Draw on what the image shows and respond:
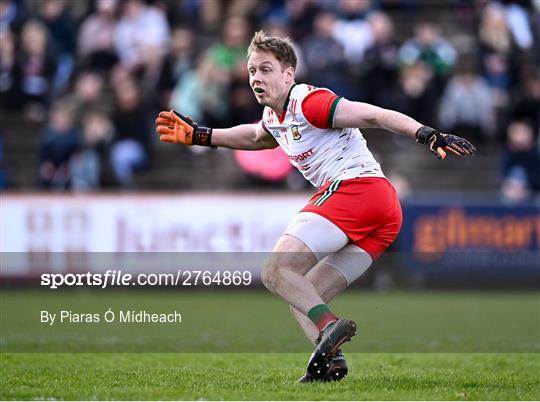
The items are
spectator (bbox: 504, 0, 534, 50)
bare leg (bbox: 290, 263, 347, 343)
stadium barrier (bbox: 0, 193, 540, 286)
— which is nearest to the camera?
bare leg (bbox: 290, 263, 347, 343)

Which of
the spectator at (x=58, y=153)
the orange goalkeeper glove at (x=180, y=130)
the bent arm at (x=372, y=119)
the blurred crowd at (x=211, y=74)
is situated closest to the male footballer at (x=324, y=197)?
the bent arm at (x=372, y=119)

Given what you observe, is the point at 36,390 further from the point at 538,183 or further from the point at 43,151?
the point at 538,183

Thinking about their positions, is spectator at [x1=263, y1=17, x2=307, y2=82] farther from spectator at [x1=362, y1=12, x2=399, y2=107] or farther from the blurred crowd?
spectator at [x1=362, y1=12, x2=399, y2=107]

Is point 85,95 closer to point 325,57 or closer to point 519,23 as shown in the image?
point 325,57

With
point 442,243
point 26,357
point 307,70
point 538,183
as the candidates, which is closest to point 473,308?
point 442,243

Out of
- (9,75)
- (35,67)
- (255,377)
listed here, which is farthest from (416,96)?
(255,377)

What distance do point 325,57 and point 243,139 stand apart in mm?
12582

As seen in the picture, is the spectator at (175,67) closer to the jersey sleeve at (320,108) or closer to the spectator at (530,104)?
the spectator at (530,104)

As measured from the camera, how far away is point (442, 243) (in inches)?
769

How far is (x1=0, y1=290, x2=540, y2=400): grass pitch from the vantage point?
763 cm

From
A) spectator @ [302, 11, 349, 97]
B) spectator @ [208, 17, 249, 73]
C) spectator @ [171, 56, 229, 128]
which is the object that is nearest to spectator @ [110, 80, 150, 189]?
spectator @ [171, 56, 229, 128]

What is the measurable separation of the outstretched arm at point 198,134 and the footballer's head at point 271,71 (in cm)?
74

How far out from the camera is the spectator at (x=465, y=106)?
21812 mm

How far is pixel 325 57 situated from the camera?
21312 mm
